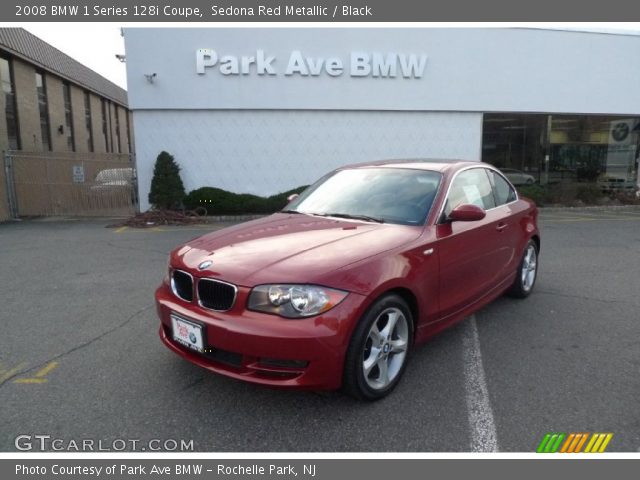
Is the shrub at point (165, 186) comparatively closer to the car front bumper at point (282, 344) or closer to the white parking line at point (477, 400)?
the white parking line at point (477, 400)

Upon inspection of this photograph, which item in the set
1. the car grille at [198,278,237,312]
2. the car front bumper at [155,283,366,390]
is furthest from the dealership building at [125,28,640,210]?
the car front bumper at [155,283,366,390]

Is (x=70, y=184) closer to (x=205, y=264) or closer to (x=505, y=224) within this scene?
(x=205, y=264)

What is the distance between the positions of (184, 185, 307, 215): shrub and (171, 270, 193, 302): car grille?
9.57 m

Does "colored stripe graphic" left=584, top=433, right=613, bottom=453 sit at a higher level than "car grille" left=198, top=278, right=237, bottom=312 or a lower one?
lower

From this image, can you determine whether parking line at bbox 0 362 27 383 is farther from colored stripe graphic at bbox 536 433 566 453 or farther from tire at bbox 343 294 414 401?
colored stripe graphic at bbox 536 433 566 453

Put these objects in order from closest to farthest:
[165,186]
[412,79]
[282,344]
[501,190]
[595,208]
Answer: [282,344], [501,190], [165,186], [412,79], [595,208]

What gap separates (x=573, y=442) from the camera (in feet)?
8.71

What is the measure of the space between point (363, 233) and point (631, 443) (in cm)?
199

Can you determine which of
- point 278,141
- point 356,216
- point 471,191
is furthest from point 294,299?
point 278,141

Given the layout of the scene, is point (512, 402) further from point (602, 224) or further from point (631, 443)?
point (602, 224)

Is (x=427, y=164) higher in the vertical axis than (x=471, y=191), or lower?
higher

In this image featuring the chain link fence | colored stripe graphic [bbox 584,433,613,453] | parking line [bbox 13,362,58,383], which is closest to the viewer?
colored stripe graphic [bbox 584,433,613,453]

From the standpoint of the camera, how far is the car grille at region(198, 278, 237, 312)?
2847 millimetres

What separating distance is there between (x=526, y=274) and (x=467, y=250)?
1.75m
